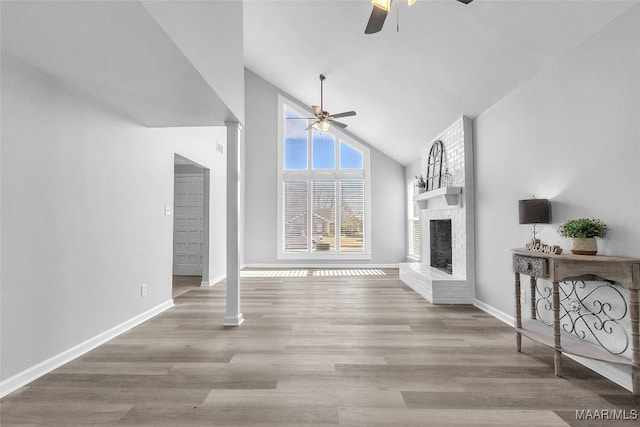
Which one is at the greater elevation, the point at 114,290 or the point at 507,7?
the point at 507,7

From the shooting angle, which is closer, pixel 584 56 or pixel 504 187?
pixel 584 56

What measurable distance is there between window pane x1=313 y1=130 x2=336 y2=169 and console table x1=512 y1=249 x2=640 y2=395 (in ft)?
19.7

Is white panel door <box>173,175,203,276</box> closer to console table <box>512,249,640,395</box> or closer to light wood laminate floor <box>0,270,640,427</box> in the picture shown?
light wood laminate floor <box>0,270,640,427</box>

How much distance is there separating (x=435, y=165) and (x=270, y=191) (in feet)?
13.8

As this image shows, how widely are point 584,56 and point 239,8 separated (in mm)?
3240

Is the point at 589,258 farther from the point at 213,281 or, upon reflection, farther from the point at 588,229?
the point at 213,281

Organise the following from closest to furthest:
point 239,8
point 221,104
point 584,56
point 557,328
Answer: point 557,328, point 584,56, point 221,104, point 239,8

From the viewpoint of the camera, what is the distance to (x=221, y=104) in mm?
3152

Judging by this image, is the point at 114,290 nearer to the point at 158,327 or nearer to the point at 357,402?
the point at 158,327

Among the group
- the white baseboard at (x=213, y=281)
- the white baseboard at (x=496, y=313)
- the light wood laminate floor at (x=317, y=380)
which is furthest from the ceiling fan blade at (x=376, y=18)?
the white baseboard at (x=213, y=281)

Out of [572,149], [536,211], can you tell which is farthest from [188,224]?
[572,149]

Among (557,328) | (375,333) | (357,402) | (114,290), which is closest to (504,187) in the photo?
(557,328)

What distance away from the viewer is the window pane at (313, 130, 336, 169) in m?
8.37

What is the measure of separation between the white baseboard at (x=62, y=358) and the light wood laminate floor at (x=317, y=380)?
6 centimetres
